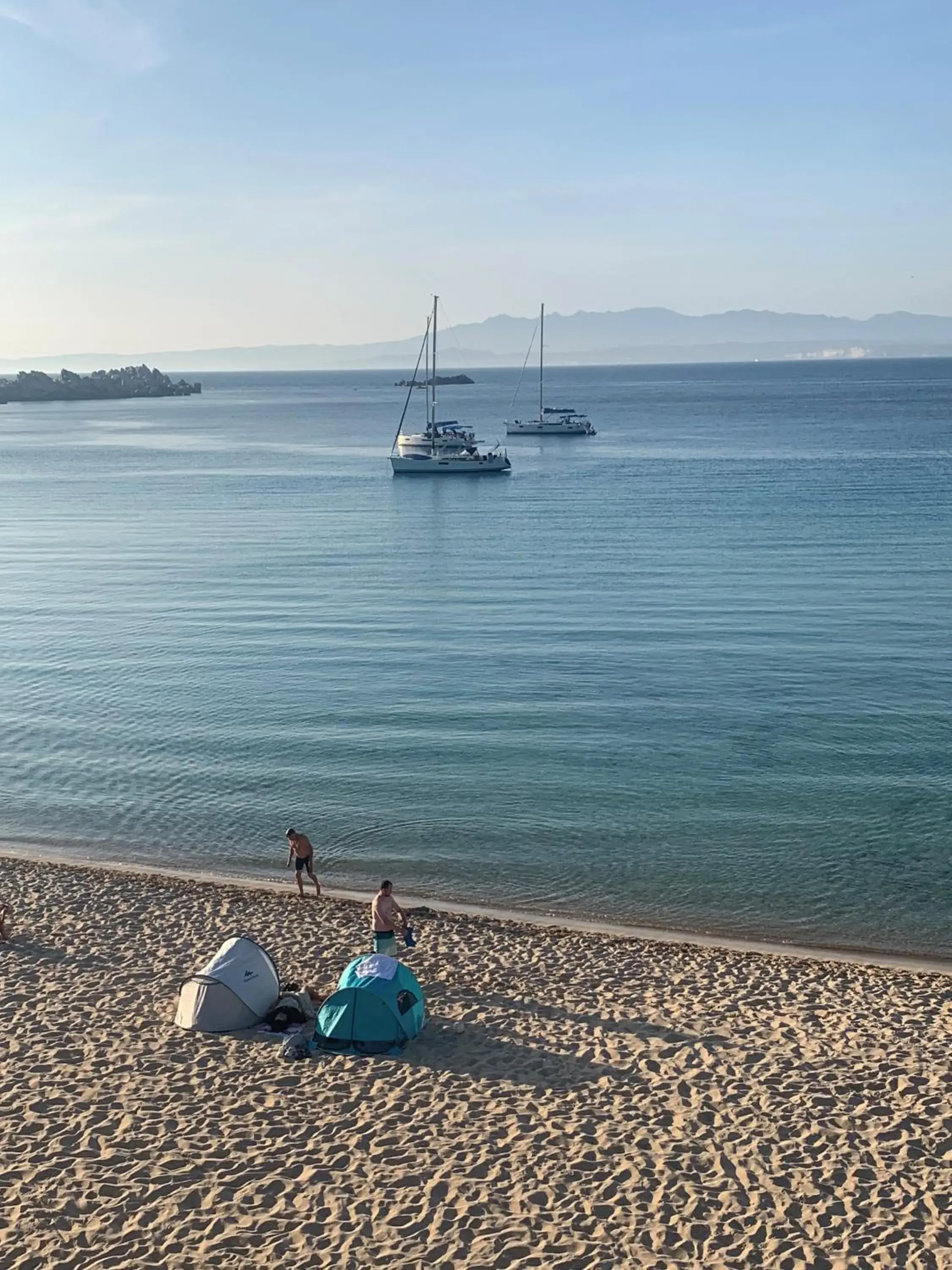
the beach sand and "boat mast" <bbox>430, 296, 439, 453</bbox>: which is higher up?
"boat mast" <bbox>430, 296, 439, 453</bbox>

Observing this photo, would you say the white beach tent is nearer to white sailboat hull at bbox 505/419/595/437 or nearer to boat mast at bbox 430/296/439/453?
boat mast at bbox 430/296/439/453

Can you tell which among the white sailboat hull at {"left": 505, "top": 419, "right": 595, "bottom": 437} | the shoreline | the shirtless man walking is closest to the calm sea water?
the shoreline

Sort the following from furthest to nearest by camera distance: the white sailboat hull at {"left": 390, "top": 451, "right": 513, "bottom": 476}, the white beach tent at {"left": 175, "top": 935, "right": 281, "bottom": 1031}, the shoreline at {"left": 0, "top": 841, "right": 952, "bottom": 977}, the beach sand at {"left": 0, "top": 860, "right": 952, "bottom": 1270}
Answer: the white sailboat hull at {"left": 390, "top": 451, "right": 513, "bottom": 476} → the shoreline at {"left": 0, "top": 841, "right": 952, "bottom": 977} → the white beach tent at {"left": 175, "top": 935, "right": 281, "bottom": 1031} → the beach sand at {"left": 0, "top": 860, "right": 952, "bottom": 1270}

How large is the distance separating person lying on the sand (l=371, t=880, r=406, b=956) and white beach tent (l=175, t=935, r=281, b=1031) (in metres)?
1.57

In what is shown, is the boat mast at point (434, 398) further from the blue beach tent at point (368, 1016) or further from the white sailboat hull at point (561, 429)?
the blue beach tent at point (368, 1016)

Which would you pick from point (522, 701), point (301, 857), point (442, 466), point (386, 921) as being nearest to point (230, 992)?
point (386, 921)

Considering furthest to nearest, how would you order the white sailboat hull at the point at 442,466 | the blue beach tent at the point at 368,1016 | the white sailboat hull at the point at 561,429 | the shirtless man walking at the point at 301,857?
the white sailboat hull at the point at 561,429 → the white sailboat hull at the point at 442,466 → the shirtless man walking at the point at 301,857 → the blue beach tent at the point at 368,1016

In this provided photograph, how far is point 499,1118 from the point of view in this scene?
11.7 meters

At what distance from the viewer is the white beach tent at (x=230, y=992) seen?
534 inches

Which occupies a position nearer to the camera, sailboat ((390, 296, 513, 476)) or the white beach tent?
the white beach tent

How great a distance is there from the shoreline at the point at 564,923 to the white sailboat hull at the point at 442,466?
63.7 metres

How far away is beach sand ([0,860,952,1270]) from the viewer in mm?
9883

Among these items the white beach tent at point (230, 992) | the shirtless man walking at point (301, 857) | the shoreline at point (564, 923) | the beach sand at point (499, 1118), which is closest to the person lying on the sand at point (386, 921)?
the beach sand at point (499, 1118)

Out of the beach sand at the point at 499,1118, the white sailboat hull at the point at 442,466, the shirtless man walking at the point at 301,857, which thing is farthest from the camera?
the white sailboat hull at the point at 442,466
